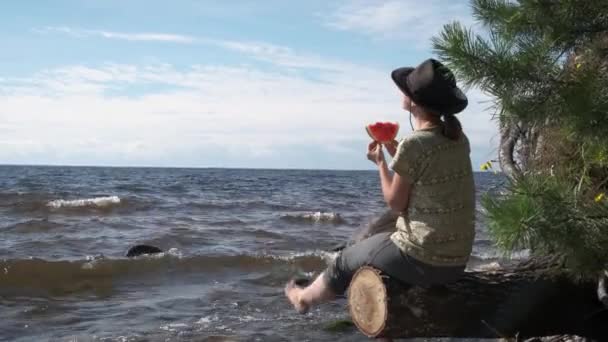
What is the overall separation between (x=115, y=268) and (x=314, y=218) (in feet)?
26.5

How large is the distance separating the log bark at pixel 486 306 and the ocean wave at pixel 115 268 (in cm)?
552

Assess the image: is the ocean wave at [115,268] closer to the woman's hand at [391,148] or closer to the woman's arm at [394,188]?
the woman's hand at [391,148]

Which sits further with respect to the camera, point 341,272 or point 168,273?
point 168,273

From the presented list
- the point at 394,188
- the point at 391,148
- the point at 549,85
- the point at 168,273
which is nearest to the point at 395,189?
the point at 394,188

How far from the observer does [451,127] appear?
387 cm

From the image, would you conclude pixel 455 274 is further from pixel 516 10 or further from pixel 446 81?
pixel 516 10

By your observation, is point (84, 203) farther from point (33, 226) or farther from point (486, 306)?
point (486, 306)

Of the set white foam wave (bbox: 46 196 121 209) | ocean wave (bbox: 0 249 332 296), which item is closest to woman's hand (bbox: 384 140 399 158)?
ocean wave (bbox: 0 249 332 296)

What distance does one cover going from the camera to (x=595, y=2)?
11.6 ft

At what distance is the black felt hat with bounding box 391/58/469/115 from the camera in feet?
12.4

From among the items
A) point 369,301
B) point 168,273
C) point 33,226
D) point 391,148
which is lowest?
point 168,273

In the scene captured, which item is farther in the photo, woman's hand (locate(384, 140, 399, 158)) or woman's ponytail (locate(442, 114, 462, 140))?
woman's hand (locate(384, 140, 399, 158))

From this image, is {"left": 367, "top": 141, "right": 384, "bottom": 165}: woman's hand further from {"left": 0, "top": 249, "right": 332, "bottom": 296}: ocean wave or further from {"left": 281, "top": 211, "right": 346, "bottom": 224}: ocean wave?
{"left": 281, "top": 211, "right": 346, "bottom": 224}: ocean wave

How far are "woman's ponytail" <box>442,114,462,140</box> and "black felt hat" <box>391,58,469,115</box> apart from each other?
2.0 inches
